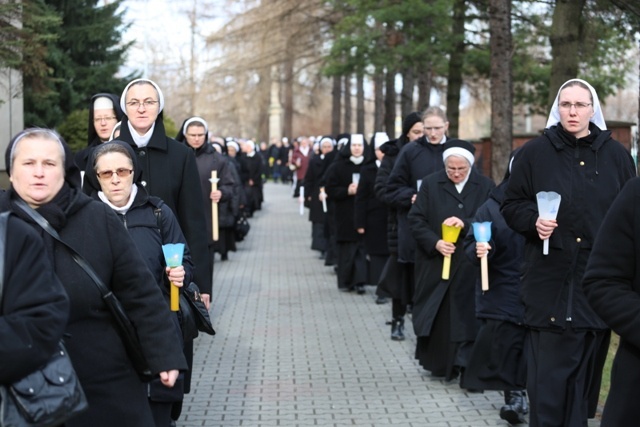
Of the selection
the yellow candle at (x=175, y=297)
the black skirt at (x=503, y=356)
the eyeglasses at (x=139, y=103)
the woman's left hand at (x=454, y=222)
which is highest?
the eyeglasses at (x=139, y=103)

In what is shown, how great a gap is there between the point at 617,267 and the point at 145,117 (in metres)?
3.56

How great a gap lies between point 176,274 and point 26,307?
2.11 meters

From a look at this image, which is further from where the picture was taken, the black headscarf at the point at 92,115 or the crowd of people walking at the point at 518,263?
the black headscarf at the point at 92,115

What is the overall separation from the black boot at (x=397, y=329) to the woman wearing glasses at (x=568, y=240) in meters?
5.00

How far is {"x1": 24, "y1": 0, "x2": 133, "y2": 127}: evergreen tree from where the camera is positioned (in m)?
21.4

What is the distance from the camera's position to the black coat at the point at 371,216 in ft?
46.6

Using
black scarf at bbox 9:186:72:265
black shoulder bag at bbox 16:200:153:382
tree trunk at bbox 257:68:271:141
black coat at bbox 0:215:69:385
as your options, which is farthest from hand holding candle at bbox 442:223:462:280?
tree trunk at bbox 257:68:271:141

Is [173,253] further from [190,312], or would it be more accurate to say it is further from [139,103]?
[139,103]

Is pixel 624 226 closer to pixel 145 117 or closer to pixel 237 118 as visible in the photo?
pixel 145 117

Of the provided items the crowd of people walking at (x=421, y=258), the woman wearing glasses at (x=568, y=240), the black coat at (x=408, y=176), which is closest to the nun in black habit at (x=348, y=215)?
the crowd of people walking at (x=421, y=258)

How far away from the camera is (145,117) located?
23.7 ft

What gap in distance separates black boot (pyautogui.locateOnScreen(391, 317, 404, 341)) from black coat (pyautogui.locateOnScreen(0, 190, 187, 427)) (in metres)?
6.97

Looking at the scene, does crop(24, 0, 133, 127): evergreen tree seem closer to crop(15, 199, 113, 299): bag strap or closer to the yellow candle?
the yellow candle

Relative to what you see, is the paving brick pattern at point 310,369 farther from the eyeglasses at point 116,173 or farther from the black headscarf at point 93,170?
the eyeglasses at point 116,173
